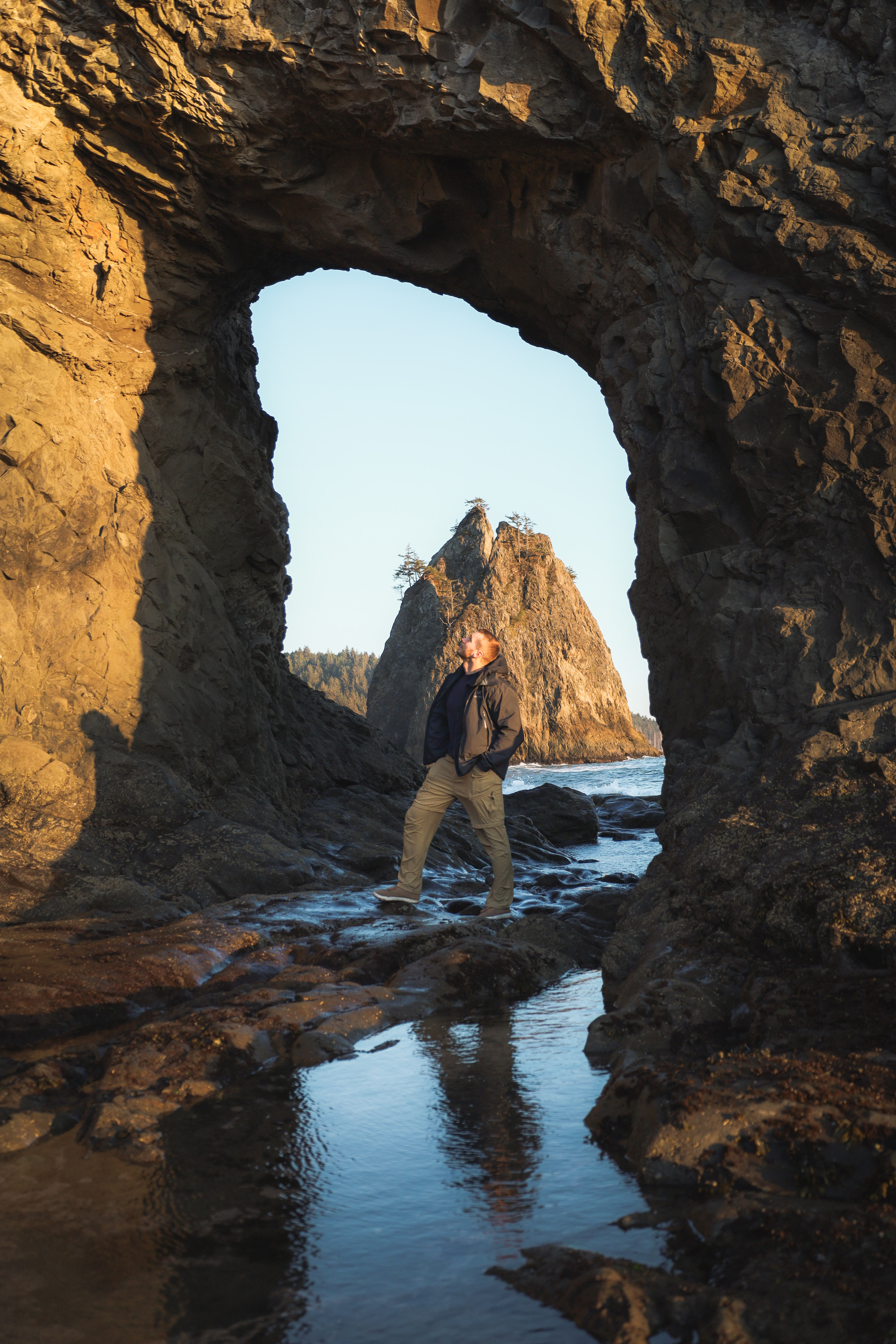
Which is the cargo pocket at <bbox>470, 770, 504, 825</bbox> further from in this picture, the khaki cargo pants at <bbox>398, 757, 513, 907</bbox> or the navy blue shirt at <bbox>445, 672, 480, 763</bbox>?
the navy blue shirt at <bbox>445, 672, 480, 763</bbox>

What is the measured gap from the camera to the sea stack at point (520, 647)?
5931 centimetres

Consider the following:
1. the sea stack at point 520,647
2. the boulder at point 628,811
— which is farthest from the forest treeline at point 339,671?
the boulder at point 628,811

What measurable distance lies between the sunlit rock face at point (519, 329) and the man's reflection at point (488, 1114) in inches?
50.8

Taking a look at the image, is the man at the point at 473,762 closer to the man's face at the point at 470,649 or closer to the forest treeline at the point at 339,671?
the man's face at the point at 470,649

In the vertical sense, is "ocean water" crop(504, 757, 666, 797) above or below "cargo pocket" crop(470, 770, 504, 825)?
below

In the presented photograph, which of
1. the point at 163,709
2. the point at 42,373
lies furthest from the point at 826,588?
the point at 42,373

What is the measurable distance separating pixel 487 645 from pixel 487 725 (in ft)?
2.19

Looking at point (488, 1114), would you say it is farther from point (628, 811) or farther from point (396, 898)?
point (628, 811)

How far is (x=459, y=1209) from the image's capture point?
2387 mm

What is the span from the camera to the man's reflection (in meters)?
2.48

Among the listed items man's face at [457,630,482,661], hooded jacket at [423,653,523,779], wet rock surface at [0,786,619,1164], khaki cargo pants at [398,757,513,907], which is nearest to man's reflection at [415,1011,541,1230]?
wet rock surface at [0,786,619,1164]

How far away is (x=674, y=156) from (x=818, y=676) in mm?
4428

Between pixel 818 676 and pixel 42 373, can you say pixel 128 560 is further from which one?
pixel 818 676

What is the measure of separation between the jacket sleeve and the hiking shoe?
128 centimetres
